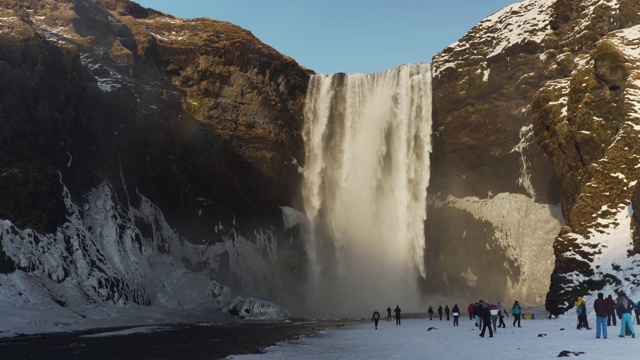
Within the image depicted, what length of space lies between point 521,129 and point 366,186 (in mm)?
18170

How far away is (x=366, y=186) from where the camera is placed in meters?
65.6

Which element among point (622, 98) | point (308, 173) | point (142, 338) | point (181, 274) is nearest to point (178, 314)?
point (181, 274)

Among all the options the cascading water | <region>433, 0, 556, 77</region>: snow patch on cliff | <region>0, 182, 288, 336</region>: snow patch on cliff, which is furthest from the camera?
the cascading water

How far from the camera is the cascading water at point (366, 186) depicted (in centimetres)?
6228

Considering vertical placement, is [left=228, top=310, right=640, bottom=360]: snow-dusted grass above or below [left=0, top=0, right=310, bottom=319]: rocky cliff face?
below

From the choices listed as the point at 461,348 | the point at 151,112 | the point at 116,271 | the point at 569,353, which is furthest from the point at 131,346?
the point at 151,112

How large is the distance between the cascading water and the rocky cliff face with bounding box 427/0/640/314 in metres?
2.39

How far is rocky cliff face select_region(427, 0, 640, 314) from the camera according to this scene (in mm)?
45750

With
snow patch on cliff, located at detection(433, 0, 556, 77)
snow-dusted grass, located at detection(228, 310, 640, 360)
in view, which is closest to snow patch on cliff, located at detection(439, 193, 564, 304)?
snow patch on cliff, located at detection(433, 0, 556, 77)

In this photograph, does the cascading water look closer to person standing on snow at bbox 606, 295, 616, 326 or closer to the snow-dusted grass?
person standing on snow at bbox 606, 295, 616, 326

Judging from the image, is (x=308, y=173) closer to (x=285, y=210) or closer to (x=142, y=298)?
(x=285, y=210)

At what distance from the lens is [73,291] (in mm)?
43781

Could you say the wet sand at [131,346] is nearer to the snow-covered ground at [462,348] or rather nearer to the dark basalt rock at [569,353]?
the snow-covered ground at [462,348]

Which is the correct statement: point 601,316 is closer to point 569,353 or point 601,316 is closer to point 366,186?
point 569,353
